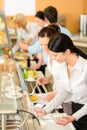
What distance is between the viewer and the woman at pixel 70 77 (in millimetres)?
2088

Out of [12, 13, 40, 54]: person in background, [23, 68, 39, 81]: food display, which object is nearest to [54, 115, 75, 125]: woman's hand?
[23, 68, 39, 81]: food display

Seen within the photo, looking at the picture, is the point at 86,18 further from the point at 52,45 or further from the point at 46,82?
the point at 52,45

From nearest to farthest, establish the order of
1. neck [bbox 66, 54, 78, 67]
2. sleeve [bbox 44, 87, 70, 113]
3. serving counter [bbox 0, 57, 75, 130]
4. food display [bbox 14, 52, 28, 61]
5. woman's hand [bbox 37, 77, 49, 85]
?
serving counter [bbox 0, 57, 75, 130] < neck [bbox 66, 54, 78, 67] < sleeve [bbox 44, 87, 70, 113] < woman's hand [bbox 37, 77, 49, 85] < food display [bbox 14, 52, 28, 61]

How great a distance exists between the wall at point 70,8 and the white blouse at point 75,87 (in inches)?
148

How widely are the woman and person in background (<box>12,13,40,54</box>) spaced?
2.11 metres

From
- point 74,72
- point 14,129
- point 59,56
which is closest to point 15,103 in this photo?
point 14,129

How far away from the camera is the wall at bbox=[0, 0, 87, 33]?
600cm

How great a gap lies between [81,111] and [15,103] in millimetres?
633

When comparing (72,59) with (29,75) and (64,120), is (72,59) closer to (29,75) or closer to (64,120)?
(64,120)

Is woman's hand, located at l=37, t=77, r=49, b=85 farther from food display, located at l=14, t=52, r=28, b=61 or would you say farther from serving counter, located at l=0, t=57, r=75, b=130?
food display, located at l=14, t=52, r=28, b=61

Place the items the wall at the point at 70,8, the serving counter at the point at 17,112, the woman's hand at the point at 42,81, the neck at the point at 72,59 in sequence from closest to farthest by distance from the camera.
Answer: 1. the serving counter at the point at 17,112
2. the neck at the point at 72,59
3. the woman's hand at the point at 42,81
4. the wall at the point at 70,8

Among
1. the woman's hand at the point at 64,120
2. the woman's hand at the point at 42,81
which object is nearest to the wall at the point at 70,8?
the woman's hand at the point at 42,81

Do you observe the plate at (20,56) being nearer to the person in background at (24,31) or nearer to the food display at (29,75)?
the person in background at (24,31)

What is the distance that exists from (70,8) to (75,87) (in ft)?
13.4
